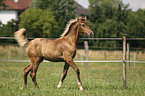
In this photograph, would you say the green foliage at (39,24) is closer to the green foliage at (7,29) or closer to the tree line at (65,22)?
the tree line at (65,22)

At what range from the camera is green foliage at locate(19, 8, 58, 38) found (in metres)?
38.1

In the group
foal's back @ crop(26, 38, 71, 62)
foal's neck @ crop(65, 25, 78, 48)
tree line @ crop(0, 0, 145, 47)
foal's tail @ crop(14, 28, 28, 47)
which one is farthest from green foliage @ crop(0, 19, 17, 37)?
foal's neck @ crop(65, 25, 78, 48)

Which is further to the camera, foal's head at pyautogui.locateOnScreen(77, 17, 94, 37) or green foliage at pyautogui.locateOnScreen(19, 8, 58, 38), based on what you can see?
green foliage at pyautogui.locateOnScreen(19, 8, 58, 38)

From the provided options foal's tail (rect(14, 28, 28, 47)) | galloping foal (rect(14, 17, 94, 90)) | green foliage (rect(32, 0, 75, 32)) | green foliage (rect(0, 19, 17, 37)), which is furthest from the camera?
green foliage (rect(32, 0, 75, 32))

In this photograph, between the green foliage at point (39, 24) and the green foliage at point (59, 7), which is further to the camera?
the green foliage at point (59, 7)

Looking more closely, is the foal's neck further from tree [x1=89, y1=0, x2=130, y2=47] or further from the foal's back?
tree [x1=89, y1=0, x2=130, y2=47]

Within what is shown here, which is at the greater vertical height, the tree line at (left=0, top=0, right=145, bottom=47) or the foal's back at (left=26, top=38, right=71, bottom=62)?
the tree line at (left=0, top=0, right=145, bottom=47)

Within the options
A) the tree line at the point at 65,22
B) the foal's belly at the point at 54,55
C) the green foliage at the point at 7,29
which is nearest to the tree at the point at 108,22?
the tree line at the point at 65,22

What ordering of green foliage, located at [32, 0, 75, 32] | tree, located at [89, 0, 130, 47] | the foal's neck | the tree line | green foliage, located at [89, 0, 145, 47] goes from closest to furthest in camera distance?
the foal's neck, the tree line, green foliage, located at [89, 0, 145, 47], tree, located at [89, 0, 130, 47], green foliage, located at [32, 0, 75, 32]

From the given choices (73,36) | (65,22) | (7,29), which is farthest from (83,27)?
(65,22)

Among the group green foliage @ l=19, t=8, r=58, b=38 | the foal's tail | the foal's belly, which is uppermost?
green foliage @ l=19, t=8, r=58, b=38

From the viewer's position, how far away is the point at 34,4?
149 feet

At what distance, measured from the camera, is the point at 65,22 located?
44062mm

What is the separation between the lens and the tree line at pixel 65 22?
38344mm
